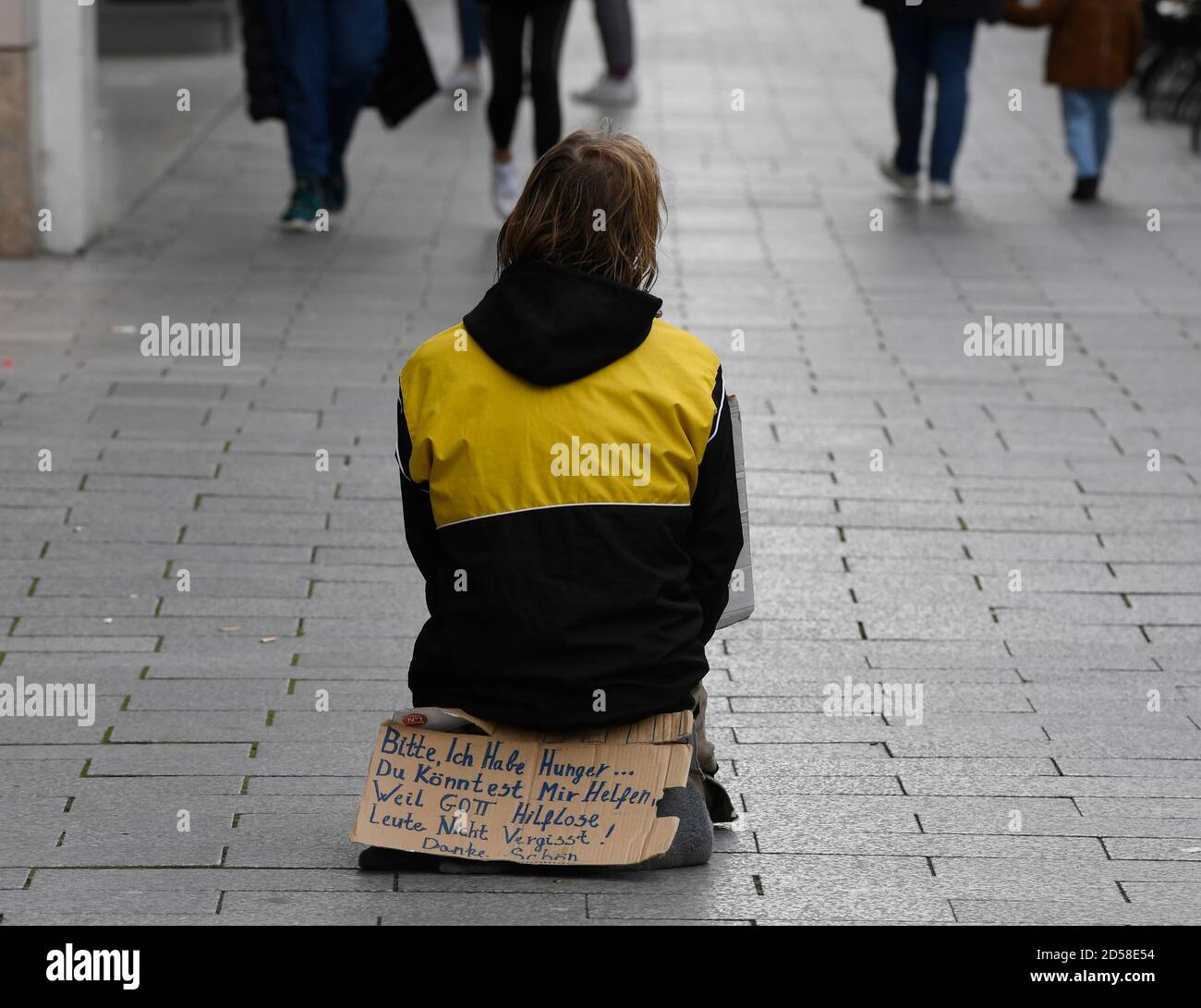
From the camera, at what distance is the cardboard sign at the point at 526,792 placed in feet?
11.7

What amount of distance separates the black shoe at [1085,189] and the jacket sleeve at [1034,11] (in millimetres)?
→ 850

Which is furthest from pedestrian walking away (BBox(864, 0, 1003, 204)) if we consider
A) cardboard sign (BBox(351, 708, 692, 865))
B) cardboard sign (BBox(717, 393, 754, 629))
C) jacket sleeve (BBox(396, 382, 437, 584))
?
cardboard sign (BBox(351, 708, 692, 865))

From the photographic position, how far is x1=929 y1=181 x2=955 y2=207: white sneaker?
10.4 m

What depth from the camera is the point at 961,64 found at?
1014cm

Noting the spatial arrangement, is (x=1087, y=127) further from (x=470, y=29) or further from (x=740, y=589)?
(x=740, y=589)

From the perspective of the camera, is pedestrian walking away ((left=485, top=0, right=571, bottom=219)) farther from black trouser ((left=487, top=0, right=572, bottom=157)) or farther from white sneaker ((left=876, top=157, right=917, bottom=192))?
white sneaker ((left=876, top=157, right=917, bottom=192))

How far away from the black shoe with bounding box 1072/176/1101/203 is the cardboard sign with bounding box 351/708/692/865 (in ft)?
24.8

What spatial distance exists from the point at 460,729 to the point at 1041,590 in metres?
2.15

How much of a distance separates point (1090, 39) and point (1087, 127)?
0.47 metres

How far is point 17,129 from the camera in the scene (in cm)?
836

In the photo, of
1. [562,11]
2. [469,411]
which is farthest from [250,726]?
[562,11]

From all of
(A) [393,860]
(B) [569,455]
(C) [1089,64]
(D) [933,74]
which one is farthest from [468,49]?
(A) [393,860]

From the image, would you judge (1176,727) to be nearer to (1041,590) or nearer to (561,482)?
(1041,590)

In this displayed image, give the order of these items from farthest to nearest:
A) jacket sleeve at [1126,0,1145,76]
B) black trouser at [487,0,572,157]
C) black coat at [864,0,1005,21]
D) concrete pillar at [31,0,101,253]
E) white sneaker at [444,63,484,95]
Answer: white sneaker at [444,63,484,95]
jacket sleeve at [1126,0,1145,76]
black coat at [864,0,1005,21]
black trouser at [487,0,572,157]
concrete pillar at [31,0,101,253]
